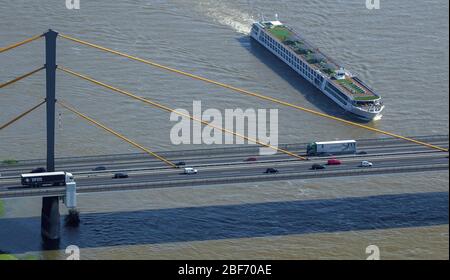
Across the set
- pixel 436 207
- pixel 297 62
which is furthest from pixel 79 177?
pixel 297 62

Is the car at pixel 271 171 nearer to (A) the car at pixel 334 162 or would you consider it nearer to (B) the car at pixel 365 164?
(A) the car at pixel 334 162

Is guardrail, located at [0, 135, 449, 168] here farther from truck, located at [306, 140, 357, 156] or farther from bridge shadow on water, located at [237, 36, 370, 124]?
bridge shadow on water, located at [237, 36, 370, 124]

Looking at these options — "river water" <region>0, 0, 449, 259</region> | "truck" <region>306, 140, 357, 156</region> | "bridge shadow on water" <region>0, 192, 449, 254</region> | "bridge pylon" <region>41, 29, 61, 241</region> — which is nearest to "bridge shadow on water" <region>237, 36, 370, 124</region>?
"river water" <region>0, 0, 449, 259</region>

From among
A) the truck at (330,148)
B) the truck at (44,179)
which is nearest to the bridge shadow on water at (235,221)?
the truck at (330,148)

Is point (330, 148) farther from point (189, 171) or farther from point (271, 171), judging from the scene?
point (189, 171)

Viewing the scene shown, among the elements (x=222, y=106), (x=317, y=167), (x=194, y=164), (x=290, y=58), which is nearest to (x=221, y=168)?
(x=194, y=164)

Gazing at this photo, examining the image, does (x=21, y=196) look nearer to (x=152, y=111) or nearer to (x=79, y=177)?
(x=79, y=177)
